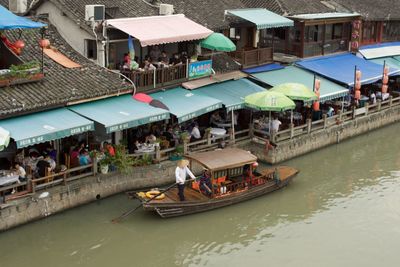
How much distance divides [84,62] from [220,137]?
6555mm

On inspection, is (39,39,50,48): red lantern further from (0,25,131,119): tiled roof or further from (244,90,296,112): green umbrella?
(244,90,296,112): green umbrella

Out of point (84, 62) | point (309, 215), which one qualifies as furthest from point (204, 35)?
point (309, 215)

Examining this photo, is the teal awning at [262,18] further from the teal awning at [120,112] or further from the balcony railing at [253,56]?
the teal awning at [120,112]

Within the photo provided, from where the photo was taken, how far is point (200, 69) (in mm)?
27719

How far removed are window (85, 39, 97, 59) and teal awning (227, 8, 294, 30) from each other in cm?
778

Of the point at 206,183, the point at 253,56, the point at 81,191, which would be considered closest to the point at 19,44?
the point at 81,191

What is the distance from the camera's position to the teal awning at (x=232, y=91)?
2692 cm

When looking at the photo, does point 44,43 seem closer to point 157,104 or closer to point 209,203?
point 157,104

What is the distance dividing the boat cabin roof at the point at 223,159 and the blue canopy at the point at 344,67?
11702mm

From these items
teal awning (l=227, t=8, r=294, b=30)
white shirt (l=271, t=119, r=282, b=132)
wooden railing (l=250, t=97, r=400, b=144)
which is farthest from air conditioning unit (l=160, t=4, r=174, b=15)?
white shirt (l=271, t=119, r=282, b=132)

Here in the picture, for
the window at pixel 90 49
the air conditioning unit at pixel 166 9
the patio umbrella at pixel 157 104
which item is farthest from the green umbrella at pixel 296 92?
the window at pixel 90 49

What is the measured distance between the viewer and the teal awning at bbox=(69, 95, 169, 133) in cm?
2170

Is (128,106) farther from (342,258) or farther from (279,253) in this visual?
(342,258)

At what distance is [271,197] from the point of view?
23.7m
